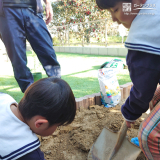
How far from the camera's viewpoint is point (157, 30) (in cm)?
88

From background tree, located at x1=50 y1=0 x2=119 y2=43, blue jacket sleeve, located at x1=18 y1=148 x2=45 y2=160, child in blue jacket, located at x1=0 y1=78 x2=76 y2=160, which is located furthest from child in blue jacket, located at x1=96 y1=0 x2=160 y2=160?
background tree, located at x1=50 y1=0 x2=119 y2=43

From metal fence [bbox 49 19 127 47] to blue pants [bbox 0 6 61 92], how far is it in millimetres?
5208

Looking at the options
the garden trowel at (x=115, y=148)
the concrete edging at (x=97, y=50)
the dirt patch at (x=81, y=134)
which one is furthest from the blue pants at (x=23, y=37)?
the concrete edging at (x=97, y=50)

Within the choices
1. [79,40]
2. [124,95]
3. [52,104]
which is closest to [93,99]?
[124,95]

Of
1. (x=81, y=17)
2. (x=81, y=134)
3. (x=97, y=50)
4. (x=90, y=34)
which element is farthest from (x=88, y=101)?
(x=81, y=17)

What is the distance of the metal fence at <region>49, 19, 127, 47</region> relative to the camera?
7.19 meters

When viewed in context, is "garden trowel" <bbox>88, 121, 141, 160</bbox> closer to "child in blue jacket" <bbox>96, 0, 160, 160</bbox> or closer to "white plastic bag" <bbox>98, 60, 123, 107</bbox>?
"child in blue jacket" <bbox>96, 0, 160, 160</bbox>

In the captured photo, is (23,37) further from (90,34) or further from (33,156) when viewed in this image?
(90,34)

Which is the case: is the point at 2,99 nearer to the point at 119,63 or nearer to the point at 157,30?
the point at 157,30

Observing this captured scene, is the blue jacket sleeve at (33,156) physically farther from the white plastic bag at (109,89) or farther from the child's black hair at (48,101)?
the white plastic bag at (109,89)

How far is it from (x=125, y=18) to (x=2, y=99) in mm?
932

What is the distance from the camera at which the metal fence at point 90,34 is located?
7195 mm

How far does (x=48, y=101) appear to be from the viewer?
95cm

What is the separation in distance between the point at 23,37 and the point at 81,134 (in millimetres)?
1361
